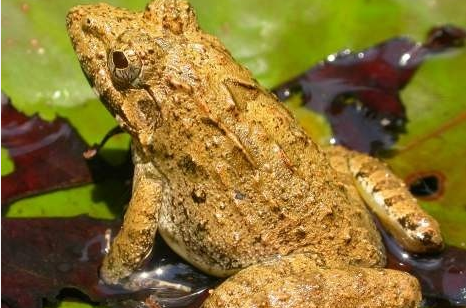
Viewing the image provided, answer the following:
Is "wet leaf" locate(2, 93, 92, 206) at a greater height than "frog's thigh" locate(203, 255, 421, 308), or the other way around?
"frog's thigh" locate(203, 255, 421, 308)

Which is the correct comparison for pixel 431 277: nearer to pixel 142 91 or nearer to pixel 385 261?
pixel 385 261

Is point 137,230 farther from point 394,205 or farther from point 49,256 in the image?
point 394,205

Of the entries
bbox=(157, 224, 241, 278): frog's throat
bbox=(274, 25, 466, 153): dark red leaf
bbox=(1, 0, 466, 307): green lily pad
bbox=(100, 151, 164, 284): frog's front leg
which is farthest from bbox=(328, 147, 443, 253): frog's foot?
bbox=(100, 151, 164, 284): frog's front leg

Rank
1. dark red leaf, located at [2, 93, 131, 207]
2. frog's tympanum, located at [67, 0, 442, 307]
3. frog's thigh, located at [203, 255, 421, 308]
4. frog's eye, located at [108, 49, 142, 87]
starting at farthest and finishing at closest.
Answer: dark red leaf, located at [2, 93, 131, 207] < frog's eye, located at [108, 49, 142, 87] < frog's tympanum, located at [67, 0, 442, 307] < frog's thigh, located at [203, 255, 421, 308]

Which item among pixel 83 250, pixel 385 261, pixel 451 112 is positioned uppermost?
pixel 451 112

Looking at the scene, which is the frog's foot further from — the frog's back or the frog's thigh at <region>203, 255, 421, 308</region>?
the frog's thigh at <region>203, 255, 421, 308</region>

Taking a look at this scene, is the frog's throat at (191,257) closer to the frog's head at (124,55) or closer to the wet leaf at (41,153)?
the frog's head at (124,55)

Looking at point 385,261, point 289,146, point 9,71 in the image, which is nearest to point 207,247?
point 289,146

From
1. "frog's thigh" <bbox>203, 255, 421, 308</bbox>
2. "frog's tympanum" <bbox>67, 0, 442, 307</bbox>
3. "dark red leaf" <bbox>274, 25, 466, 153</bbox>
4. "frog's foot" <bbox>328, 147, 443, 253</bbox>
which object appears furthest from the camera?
"dark red leaf" <bbox>274, 25, 466, 153</bbox>

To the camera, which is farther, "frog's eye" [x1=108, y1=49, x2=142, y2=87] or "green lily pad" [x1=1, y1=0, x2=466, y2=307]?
"green lily pad" [x1=1, y1=0, x2=466, y2=307]
